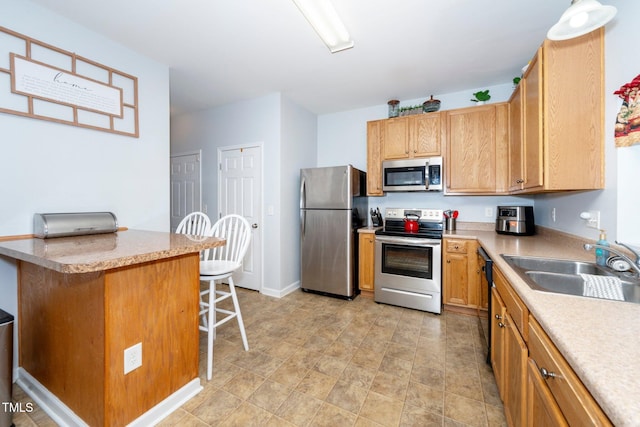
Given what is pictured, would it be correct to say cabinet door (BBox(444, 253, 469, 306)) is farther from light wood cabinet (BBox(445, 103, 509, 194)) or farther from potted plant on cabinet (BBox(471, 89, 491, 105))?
potted plant on cabinet (BBox(471, 89, 491, 105))

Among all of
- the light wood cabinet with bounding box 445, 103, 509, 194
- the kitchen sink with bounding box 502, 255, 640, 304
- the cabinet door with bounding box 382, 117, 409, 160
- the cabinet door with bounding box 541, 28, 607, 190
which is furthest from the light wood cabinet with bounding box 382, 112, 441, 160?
the kitchen sink with bounding box 502, 255, 640, 304

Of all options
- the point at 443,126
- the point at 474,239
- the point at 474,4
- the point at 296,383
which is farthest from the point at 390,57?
the point at 296,383

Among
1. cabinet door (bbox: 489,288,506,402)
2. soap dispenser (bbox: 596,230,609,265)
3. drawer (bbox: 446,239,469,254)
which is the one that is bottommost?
cabinet door (bbox: 489,288,506,402)

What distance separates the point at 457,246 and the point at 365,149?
1867mm

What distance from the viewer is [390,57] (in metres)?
2.46

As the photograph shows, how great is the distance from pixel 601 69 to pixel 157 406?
317 cm

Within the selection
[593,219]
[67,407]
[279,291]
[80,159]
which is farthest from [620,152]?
[80,159]

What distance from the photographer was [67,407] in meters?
1.43

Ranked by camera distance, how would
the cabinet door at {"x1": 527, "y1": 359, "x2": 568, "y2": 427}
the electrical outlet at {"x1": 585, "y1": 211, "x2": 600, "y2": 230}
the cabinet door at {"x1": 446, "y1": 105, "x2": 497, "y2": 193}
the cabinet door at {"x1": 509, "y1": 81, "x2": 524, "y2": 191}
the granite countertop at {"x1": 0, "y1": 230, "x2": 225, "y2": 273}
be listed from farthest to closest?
the cabinet door at {"x1": 446, "y1": 105, "x2": 497, "y2": 193} < the cabinet door at {"x1": 509, "y1": 81, "x2": 524, "y2": 191} < the electrical outlet at {"x1": 585, "y1": 211, "x2": 600, "y2": 230} < the granite countertop at {"x1": 0, "y1": 230, "x2": 225, "y2": 273} < the cabinet door at {"x1": 527, "y1": 359, "x2": 568, "y2": 427}

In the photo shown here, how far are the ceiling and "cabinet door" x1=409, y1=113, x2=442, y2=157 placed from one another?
1.28ft

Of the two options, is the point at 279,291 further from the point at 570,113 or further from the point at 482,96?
the point at 482,96

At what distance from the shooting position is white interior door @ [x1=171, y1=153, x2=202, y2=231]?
3945mm

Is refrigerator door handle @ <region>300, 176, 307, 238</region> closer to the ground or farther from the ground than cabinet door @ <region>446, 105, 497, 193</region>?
closer to the ground

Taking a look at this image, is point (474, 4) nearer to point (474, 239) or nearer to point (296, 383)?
point (474, 239)
